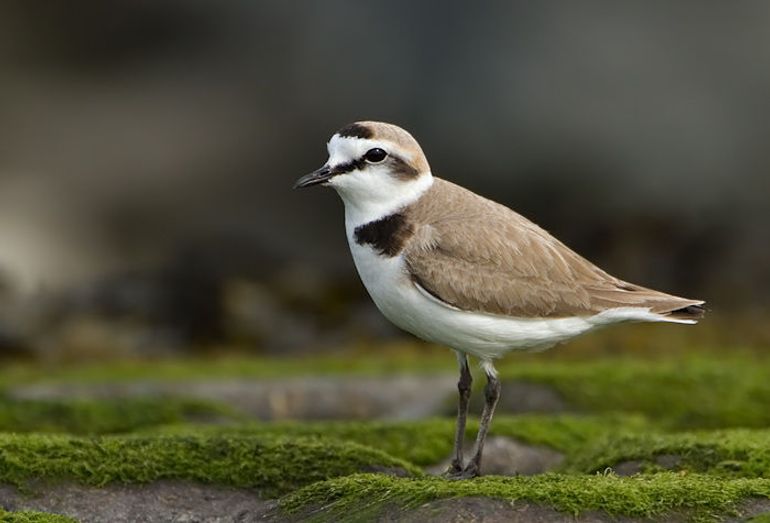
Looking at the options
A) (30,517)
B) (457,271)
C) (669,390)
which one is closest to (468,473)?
(457,271)

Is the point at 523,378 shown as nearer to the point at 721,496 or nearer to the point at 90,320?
the point at 721,496

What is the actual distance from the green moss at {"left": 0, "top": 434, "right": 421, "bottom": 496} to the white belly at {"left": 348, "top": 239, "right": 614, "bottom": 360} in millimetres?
1120

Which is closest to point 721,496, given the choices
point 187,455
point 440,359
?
point 187,455

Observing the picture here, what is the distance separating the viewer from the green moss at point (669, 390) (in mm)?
14078

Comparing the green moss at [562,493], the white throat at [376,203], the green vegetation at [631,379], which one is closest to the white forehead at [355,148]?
the white throat at [376,203]

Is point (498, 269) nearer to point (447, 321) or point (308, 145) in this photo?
point (447, 321)

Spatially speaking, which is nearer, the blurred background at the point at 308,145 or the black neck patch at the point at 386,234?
the black neck patch at the point at 386,234

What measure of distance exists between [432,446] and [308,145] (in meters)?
14.3

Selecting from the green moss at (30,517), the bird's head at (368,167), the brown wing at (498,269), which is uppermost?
the bird's head at (368,167)

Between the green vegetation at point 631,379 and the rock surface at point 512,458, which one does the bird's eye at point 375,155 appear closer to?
the rock surface at point 512,458

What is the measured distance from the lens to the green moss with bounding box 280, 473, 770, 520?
7277mm

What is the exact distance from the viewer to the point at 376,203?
30.9 ft

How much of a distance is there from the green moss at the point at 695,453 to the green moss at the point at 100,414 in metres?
5.26

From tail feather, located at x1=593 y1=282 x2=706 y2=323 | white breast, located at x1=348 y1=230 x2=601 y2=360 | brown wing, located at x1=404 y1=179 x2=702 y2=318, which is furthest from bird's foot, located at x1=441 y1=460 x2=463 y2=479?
tail feather, located at x1=593 y1=282 x2=706 y2=323
